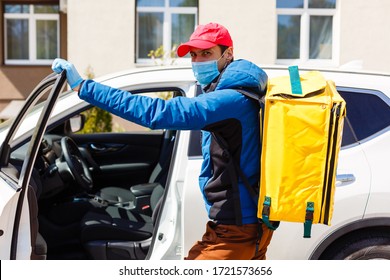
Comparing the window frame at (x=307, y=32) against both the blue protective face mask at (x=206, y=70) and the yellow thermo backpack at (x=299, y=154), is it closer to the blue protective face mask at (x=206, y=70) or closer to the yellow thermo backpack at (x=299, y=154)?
the blue protective face mask at (x=206, y=70)

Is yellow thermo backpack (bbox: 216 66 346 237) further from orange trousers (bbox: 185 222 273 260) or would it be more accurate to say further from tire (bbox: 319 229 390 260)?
tire (bbox: 319 229 390 260)

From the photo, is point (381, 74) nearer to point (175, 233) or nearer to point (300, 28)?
point (175, 233)

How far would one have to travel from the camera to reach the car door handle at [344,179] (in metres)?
3.40

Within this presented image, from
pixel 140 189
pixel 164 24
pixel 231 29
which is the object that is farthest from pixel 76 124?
pixel 164 24

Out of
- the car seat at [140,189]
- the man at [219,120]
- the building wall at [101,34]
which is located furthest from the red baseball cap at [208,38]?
the building wall at [101,34]

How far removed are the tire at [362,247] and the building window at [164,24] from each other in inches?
387

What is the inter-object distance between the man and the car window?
3.28 ft

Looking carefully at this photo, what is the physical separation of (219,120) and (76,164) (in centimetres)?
217

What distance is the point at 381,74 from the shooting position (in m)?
3.71

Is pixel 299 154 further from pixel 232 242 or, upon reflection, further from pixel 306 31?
pixel 306 31

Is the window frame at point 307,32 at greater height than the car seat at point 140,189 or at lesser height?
greater

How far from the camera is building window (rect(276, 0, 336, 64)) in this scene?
1301 cm

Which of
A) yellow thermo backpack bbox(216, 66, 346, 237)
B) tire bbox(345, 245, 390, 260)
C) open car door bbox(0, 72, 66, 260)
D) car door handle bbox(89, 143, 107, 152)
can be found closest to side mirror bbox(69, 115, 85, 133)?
car door handle bbox(89, 143, 107, 152)
